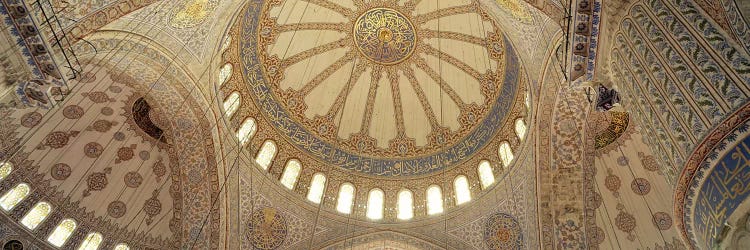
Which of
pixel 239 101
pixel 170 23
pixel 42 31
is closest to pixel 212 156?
pixel 239 101

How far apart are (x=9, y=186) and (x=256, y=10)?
4.96 m

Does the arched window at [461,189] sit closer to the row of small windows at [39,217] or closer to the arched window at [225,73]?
the arched window at [225,73]

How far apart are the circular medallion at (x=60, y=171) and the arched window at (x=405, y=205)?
6.01 m

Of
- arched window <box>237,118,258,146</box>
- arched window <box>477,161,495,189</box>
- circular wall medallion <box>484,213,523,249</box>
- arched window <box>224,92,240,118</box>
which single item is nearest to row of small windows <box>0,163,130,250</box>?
arched window <box>237,118,258,146</box>

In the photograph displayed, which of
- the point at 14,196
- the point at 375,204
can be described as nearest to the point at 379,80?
the point at 375,204

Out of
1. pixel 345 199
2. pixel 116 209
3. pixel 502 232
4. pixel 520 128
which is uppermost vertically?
pixel 520 128

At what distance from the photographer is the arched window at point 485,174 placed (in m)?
9.94

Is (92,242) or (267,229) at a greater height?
(267,229)

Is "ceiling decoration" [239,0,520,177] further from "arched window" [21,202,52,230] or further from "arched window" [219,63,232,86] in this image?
"arched window" [21,202,52,230]

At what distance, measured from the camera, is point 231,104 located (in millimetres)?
9672

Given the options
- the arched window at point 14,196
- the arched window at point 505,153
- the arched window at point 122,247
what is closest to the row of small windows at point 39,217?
the arched window at point 14,196

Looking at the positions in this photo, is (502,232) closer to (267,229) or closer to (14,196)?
(267,229)

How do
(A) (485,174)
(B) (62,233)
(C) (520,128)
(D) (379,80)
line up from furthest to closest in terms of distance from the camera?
(D) (379,80) < (A) (485,174) < (C) (520,128) < (B) (62,233)

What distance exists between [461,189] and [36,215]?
741 centimetres
